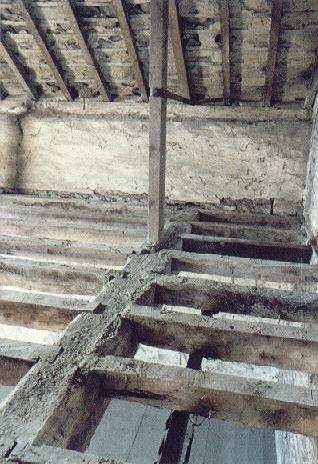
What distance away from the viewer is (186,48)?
139 inches

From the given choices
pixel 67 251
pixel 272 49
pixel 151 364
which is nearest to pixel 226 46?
pixel 272 49

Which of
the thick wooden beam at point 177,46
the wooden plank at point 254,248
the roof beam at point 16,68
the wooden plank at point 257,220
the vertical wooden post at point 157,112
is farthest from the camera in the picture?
the roof beam at point 16,68

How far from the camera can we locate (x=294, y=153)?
4.14 meters

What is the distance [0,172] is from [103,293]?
3.41m

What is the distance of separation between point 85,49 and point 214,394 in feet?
10.9

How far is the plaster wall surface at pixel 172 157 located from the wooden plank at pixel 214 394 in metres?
3.24

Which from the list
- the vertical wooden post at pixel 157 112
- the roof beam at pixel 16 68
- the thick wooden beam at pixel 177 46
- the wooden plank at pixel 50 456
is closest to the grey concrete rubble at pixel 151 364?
the wooden plank at pixel 50 456

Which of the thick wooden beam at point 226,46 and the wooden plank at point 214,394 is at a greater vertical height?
the thick wooden beam at point 226,46

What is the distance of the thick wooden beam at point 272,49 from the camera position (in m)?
2.96

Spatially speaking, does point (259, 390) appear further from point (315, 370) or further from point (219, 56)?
point (219, 56)

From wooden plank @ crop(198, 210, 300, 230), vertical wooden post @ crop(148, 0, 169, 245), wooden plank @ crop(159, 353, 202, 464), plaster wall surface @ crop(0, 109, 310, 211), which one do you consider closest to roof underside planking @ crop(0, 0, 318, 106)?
plaster wall surface @ crop(0, 109, 310, 211)

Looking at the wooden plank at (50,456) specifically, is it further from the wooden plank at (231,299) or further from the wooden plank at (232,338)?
the wooden plank at (231,299)

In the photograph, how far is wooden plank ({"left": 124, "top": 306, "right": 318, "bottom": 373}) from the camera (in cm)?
160

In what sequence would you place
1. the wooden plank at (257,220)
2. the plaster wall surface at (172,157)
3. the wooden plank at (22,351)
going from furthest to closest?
the plaster wall surface at (172,157) → the wooden plank at (257,220) → the wooden plank at (22,351)
